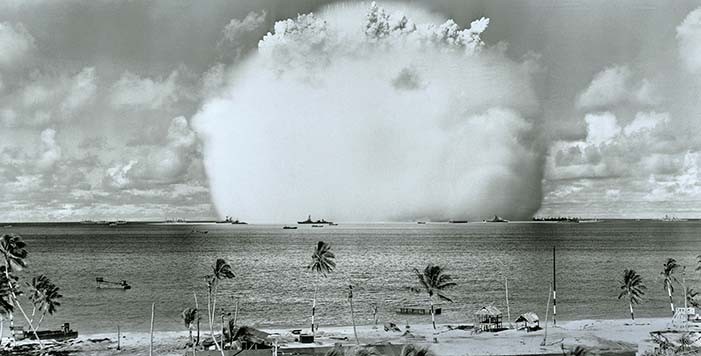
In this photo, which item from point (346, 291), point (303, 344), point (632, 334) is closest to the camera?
point (303, 344)

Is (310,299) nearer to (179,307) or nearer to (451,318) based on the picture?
(179,307)

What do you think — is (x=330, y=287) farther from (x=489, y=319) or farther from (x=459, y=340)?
(x=459, y=340)

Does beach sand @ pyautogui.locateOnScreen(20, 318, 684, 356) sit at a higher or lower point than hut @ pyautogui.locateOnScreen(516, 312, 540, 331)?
lower

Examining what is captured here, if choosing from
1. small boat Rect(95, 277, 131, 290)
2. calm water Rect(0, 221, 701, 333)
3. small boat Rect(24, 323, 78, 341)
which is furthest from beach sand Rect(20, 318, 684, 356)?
small boat Rect(95, 277, 131, 290)

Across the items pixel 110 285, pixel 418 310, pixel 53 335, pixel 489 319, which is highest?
pixel 489 319

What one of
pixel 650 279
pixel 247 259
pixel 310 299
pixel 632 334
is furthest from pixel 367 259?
pixel 632 334

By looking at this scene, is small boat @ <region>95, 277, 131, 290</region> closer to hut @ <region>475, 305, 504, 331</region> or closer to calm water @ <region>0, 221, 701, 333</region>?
calm water @ <region>0, 221, 701, 333</region>

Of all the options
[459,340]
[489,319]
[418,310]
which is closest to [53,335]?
[459,340]

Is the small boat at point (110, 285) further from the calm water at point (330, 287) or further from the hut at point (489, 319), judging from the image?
the hut at point (489, 319)
